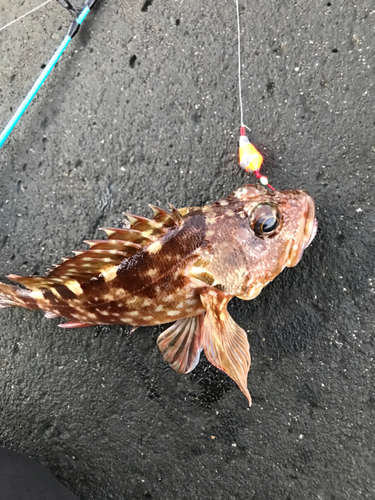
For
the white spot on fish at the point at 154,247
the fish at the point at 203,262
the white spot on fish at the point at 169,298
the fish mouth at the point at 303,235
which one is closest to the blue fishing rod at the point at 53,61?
the fish at the point at 203,262

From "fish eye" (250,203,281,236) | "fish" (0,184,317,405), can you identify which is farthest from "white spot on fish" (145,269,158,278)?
"fish eye" (250,203,281,236)

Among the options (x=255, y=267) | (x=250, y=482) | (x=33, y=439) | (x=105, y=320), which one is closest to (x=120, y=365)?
(x=105, y=320)

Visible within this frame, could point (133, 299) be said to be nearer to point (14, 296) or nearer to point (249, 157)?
point (14, 296)

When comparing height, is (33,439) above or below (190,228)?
below

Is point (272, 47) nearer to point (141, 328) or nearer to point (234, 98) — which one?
point (234, 98)

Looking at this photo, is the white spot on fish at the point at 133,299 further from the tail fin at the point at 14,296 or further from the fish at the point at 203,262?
the tail fin at the point at 14,296

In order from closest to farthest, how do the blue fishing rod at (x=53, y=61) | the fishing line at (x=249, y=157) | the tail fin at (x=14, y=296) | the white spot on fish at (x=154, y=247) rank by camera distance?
the white spot on fish at (x=154, y=247) < the fishing line at (x=249, y=157) < the tail fin at (x=14, y=296) < the blue fishing rod at (x=53, y=61)

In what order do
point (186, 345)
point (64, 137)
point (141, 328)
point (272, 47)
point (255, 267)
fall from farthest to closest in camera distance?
point (64, 137) < point (141, 328) < point (272, 47) < point (186, 345) < point (255, 267)
